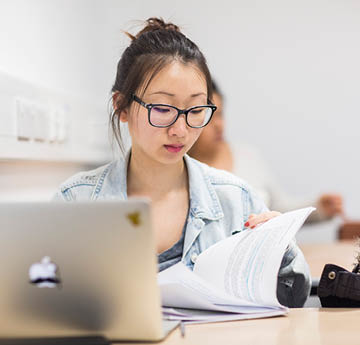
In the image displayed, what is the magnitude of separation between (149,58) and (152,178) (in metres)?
0.27

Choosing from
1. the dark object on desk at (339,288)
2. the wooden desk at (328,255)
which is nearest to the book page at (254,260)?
the dark object on desk at (339,288)

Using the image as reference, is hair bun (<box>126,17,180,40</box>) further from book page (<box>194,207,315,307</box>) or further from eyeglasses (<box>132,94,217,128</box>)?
book page (<box>194,207,315,307</box>)

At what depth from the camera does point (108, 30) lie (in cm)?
257

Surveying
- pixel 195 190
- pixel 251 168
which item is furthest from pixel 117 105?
pixel 251 168

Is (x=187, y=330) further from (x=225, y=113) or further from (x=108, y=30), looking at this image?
(x=225, y=113)

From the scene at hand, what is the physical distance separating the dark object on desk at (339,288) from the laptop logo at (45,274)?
502 millimetres

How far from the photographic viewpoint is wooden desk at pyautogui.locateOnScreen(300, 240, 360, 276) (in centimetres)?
156

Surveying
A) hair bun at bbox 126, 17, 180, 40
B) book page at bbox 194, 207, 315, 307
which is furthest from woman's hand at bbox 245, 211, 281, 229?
hair bun at bbox 126, 17, 180, 40

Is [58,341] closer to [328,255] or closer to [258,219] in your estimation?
[258,219]

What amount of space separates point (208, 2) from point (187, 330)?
2309mm

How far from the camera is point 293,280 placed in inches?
44.4

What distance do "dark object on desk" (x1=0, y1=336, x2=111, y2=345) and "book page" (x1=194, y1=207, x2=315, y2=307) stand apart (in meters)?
0.29

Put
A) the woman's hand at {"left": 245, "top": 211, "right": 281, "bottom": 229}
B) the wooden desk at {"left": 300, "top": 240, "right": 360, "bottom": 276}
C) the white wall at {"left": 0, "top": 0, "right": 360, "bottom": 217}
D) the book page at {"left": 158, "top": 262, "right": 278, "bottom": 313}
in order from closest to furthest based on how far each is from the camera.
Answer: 1. the book page at {"left": 158, "top": 262, "right": 278, "bottom": 313}
2. the woman's hand at {"left": 245, "top": 211, "right": 281, "bottom": 229}
3. the wooden desk at {"left": 300, "top": 240, "right": 360, "bottom": 276}
4. the white wall at {"left": 0, "top": 0, "right": 360, "bottom": 217}

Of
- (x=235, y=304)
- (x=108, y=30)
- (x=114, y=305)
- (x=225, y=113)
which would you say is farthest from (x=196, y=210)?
(x=225, y=113)
